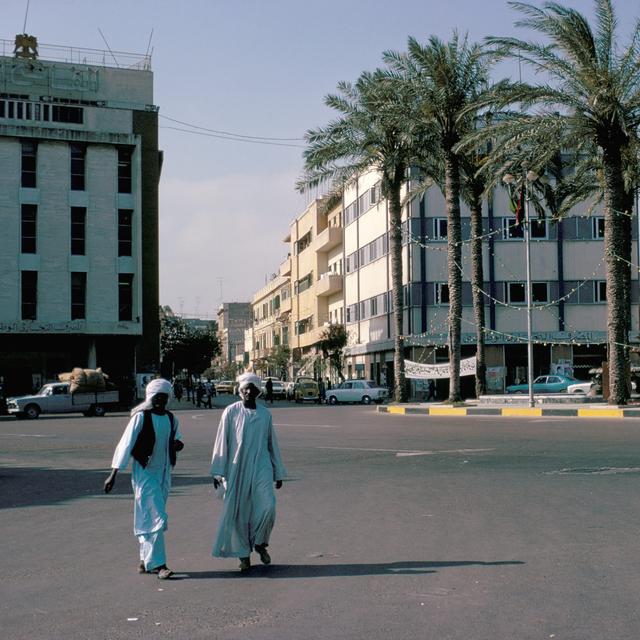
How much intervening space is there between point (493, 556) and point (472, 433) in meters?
15.4

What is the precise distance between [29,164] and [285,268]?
50391 millimetres

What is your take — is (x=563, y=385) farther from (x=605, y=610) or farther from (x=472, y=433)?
(x=605, y=610)

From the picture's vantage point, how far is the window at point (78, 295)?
55.7 meters

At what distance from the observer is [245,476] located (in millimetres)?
7805

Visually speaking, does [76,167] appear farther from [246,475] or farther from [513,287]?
[246,475]

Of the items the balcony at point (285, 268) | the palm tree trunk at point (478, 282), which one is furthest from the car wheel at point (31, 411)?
the balcony at point (285, 268)

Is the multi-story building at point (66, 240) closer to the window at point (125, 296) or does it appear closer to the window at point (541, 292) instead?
the window at point (125, 296)

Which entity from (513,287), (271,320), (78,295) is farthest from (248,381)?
(271,320)

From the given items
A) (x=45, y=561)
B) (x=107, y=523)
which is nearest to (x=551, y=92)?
(x=107, y=523)

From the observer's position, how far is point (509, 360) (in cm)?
5712

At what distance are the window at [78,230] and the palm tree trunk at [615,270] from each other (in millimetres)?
33923

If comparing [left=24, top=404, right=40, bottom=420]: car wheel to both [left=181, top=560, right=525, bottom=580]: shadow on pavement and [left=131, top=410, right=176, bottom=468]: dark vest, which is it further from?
[left=181, top=560, right=525, bottom=580]: shadow on pavement

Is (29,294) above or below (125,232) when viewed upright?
below

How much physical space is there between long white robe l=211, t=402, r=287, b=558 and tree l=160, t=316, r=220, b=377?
9519 centimetres
